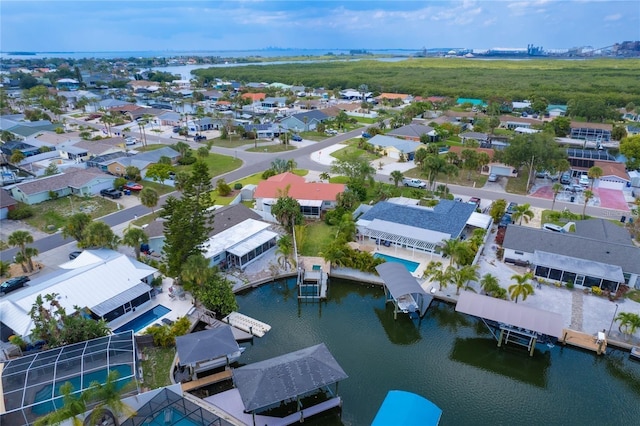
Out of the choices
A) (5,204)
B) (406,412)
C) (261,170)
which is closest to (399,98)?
(261,170)

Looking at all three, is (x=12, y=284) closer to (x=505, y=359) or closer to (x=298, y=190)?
(x=298, y=190)

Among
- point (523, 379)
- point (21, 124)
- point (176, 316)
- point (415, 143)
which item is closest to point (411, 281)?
point (523, 379)

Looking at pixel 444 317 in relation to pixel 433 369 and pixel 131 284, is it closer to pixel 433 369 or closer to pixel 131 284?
pixel 433 369

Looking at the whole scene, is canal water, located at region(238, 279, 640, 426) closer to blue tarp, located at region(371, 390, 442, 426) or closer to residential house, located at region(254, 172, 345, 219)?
blue tarp, located at region(371, 390, 442, 426)

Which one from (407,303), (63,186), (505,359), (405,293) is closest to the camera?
(505,359)

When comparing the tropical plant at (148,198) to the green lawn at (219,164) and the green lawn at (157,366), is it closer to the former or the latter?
the green lawn at (219,164)

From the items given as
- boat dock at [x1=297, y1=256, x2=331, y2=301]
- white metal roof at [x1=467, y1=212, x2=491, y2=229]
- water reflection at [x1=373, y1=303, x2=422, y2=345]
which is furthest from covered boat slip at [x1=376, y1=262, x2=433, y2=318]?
white metal roof at [x1=467, y1=212, x2=491, y2=229]

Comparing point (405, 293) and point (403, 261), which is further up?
point (405, 293)
